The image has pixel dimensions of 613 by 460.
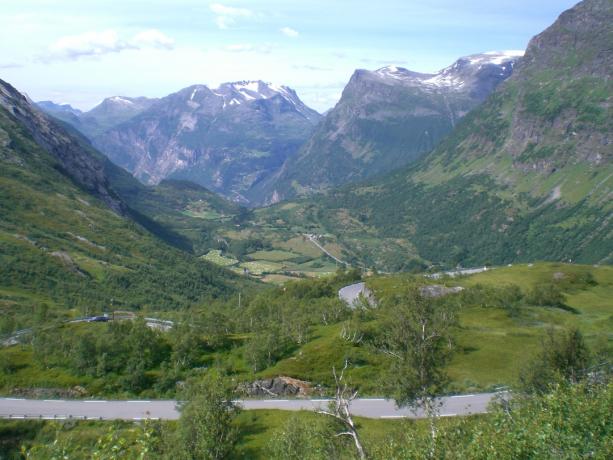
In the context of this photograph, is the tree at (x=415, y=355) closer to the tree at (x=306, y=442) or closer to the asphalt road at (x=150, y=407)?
the tree at (x=306, y=442)

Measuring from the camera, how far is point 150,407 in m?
84.5

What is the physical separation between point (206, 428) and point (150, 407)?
Result: 34199mm

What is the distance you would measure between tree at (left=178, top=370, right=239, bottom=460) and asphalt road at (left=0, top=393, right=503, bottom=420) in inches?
715

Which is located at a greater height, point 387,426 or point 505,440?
point 505,440

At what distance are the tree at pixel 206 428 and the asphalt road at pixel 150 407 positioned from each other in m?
18.1

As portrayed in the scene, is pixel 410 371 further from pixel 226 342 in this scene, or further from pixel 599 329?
pixel 599 329

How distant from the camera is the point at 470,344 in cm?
10688

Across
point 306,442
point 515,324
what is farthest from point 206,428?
point 515,324

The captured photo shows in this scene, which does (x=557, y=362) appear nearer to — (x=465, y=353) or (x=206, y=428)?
(x=206, y=428)

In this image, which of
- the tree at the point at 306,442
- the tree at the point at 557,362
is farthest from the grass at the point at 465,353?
the tree at the point at 306,442

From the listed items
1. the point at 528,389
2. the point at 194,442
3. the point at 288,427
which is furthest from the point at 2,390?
the point at 528,389

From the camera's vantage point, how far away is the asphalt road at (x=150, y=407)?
7725 centimetres

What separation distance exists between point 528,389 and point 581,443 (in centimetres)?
3011

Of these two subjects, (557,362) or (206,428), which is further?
(557,362)
